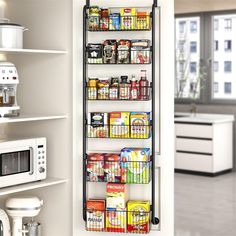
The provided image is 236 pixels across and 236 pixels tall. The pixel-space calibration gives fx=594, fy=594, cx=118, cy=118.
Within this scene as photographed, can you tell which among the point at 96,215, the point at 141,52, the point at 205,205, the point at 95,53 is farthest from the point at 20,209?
the point at 205,205

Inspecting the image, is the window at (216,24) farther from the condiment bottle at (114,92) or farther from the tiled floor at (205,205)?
the condiment bottle at (114,92)

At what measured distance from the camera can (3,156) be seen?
3.70m

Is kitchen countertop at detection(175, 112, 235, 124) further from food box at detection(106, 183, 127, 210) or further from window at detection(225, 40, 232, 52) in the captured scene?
food box at detection(106, 183, 127, 210)

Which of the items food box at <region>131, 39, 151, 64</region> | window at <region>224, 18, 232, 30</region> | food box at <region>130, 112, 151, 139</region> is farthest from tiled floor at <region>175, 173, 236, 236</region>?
window at <region>224, 18, 232, 30</region>

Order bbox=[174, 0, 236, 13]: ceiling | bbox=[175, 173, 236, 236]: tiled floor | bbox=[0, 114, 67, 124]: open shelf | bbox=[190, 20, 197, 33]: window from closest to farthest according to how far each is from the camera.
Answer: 1. bbox=[0, 114, 67, 124]: open shelf
2. bbox=[175, 173, 236, 236]: tiled floor
3. bbox=[174, 0, 236, 13]: ceiling
4. bbox=[190, 20, 197, 33]: window

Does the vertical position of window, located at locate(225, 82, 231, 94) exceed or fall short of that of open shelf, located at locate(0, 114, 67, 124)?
it exceeds it

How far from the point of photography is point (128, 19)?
3752mm

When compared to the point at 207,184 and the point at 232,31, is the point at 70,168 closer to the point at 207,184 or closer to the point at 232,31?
the point at 207,184

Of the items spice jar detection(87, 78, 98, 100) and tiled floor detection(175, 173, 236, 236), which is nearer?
spice jar detection(87, 78, 98, 100)

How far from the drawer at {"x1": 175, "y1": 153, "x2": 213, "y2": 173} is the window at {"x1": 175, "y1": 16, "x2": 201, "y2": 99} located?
1.13m

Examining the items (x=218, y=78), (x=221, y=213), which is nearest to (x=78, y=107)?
(x=221, y=213)

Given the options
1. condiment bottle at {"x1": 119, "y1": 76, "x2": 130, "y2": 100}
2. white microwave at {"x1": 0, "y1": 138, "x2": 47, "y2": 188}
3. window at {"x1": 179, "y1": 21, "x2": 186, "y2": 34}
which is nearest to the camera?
white microwave at {"x1": 0, "y1": 138, "x2": 47, "y2": 188}

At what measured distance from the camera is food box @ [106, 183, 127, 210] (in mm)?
3803

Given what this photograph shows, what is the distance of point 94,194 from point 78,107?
1.95ft
